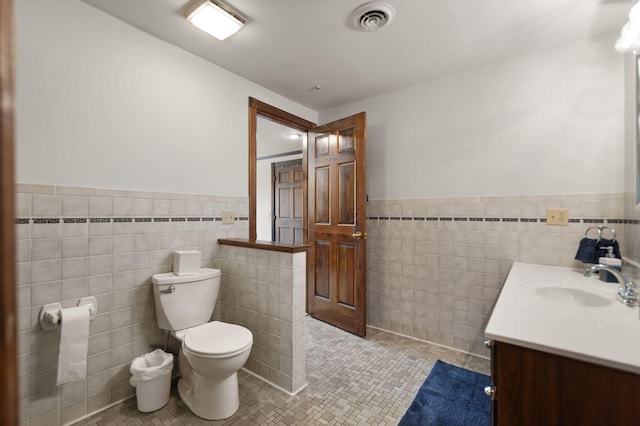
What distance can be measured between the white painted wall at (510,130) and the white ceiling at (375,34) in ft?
0.49

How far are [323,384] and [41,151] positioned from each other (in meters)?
2.16

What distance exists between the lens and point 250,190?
2535mm

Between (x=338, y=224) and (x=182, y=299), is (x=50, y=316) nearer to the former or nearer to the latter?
(x=182, y=299)

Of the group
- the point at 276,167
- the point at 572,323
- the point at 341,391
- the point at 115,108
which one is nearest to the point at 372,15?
the point at 115,108

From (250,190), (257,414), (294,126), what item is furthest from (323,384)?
(294,126)

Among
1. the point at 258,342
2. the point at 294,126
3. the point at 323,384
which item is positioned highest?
the point at 294,126

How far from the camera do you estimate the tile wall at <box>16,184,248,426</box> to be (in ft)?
4.67

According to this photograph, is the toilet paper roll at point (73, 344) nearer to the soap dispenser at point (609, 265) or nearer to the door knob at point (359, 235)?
the door knob at point (359, 235)

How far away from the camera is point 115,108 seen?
1.74m

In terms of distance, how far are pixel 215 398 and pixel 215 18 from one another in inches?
87.4

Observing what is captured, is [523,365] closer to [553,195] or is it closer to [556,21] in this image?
[553,195]

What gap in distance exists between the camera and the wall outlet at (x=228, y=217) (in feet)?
7.60

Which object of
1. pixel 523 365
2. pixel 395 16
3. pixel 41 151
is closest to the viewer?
pixel 523 365

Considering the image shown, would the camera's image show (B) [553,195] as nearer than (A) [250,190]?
Yes
